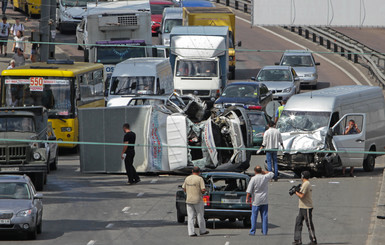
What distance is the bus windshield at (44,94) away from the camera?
32250mm

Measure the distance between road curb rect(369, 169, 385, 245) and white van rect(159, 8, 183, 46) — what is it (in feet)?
88.9

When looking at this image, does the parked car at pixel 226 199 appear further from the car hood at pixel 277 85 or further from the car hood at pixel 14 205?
the car hood at pixel 277 85

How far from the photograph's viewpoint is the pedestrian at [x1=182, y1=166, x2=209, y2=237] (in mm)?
19375

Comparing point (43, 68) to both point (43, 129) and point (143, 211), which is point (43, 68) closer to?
point (43, 129)

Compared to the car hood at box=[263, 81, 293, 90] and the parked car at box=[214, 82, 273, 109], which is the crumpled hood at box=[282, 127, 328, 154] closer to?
the parked car at box=[214, 82, 273, 109]

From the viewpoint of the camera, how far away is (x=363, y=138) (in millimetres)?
29141

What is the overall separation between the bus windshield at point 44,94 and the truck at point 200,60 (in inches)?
396

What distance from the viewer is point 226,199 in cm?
2014

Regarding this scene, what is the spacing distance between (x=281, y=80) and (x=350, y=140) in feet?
51.0

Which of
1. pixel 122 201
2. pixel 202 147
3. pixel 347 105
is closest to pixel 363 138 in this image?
pixel 347 105

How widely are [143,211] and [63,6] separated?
1379 inches

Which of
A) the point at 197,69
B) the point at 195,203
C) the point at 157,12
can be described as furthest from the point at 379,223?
the point at 157,12

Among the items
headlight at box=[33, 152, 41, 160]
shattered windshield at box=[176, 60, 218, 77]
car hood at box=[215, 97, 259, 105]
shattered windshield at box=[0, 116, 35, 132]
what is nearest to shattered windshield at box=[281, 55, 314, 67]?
shattered windshield at box=[176, 60, 218, 77]

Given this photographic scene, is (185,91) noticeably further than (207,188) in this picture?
Yes
